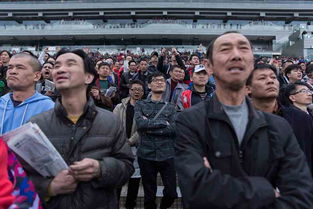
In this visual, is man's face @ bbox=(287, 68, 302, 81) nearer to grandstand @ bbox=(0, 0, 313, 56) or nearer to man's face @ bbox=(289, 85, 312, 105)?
man's face @ bbox=(289, 85, 312, 105)

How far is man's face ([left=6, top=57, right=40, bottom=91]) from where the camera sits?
2.56 meters

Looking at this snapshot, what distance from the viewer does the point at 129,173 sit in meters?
2.15

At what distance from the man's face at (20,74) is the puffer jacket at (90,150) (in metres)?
0.60

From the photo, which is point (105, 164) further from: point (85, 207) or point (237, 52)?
point (237, 52)

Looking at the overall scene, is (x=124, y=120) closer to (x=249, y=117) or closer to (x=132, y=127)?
(x=132, y=127)

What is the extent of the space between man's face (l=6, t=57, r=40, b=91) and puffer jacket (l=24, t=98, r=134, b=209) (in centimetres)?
60

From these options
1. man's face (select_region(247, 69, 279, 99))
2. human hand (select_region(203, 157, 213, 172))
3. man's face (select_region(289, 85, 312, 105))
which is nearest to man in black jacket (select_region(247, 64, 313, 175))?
man's face (select_region(247, 69, 279, 99))

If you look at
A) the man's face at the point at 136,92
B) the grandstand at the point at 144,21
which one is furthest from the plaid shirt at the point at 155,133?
the grandstand at the point at 144,21

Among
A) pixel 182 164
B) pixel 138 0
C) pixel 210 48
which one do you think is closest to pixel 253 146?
pixel 182 164

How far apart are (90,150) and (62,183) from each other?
0.28 meters

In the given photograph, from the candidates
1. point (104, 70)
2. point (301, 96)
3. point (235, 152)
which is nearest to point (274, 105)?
point (301, 96)

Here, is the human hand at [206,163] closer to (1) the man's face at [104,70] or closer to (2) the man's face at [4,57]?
(1) the man's face at [104,70]

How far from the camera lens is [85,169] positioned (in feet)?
6.07

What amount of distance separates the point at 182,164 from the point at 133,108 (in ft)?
9.31
